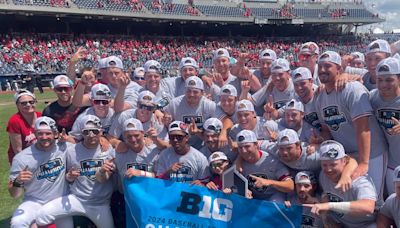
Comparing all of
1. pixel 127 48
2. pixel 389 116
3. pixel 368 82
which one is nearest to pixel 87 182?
pixel 389 116

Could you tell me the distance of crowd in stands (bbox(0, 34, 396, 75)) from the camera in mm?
32156

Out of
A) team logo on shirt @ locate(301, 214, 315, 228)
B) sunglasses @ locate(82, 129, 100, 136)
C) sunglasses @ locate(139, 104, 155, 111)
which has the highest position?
sunglasses @ locate(139, 104, 155, 111)

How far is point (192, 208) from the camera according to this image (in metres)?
5.31

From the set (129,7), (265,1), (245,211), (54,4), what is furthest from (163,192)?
(265,1)

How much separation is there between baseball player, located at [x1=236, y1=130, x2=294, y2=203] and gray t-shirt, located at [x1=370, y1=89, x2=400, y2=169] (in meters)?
1.19

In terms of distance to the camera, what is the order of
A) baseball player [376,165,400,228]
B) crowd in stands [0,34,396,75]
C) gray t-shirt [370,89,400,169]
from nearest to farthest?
baseball player [376,165,400,228] < gray t-shirt [370,89,400,169] < crowd in stands [0,34,396,75]

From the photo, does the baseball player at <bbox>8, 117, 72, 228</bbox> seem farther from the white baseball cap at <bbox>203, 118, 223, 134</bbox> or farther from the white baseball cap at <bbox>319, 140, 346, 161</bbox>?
the white baseball cap at <bbox>319, 140, 346, 161</bbox>

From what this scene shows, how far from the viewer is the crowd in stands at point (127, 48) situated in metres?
32.2

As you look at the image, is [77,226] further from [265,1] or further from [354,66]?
[265,1]

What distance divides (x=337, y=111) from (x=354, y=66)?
2.41 meters

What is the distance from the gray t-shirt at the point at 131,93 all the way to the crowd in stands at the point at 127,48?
24.3 m

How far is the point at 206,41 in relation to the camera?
50.1 m

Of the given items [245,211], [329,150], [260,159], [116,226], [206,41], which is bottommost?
[206,41]

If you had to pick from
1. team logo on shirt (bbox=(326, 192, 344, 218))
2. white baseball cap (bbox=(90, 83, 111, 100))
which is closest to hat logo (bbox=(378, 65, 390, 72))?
team logo on shirt (bbox=(326, 192, 344, 218))
